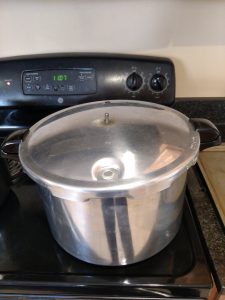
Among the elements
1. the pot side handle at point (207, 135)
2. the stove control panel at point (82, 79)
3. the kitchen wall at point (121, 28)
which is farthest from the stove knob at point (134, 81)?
the pot side handle at point (207, 135)

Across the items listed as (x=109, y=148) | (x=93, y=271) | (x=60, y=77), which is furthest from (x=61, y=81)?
(x=93, y=271)

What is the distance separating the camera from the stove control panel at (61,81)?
2.50ft

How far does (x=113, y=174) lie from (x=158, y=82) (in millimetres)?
386

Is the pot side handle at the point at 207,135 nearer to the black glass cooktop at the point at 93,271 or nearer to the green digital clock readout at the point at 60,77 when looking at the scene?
the black glass cooktop at the point at 93,271

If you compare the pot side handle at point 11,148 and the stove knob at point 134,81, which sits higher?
the stove knob at point 134,81

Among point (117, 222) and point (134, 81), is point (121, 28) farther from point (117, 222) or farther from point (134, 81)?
point (117, 222)

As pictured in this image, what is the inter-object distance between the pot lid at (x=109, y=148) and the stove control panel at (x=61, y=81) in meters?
0.19

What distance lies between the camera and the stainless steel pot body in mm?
459

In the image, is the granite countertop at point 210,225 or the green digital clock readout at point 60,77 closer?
the granite countertop at point 210,225

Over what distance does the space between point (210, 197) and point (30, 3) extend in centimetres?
64

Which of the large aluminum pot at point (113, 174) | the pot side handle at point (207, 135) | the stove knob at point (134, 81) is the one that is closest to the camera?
the large aluminum pot at point (113, 174)

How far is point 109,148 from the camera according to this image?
1.63 feet

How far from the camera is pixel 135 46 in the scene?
824 millimetres

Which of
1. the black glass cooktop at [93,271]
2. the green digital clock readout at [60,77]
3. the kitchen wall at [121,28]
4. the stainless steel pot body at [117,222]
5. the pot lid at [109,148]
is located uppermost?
the kitchen wall at [121,28]
